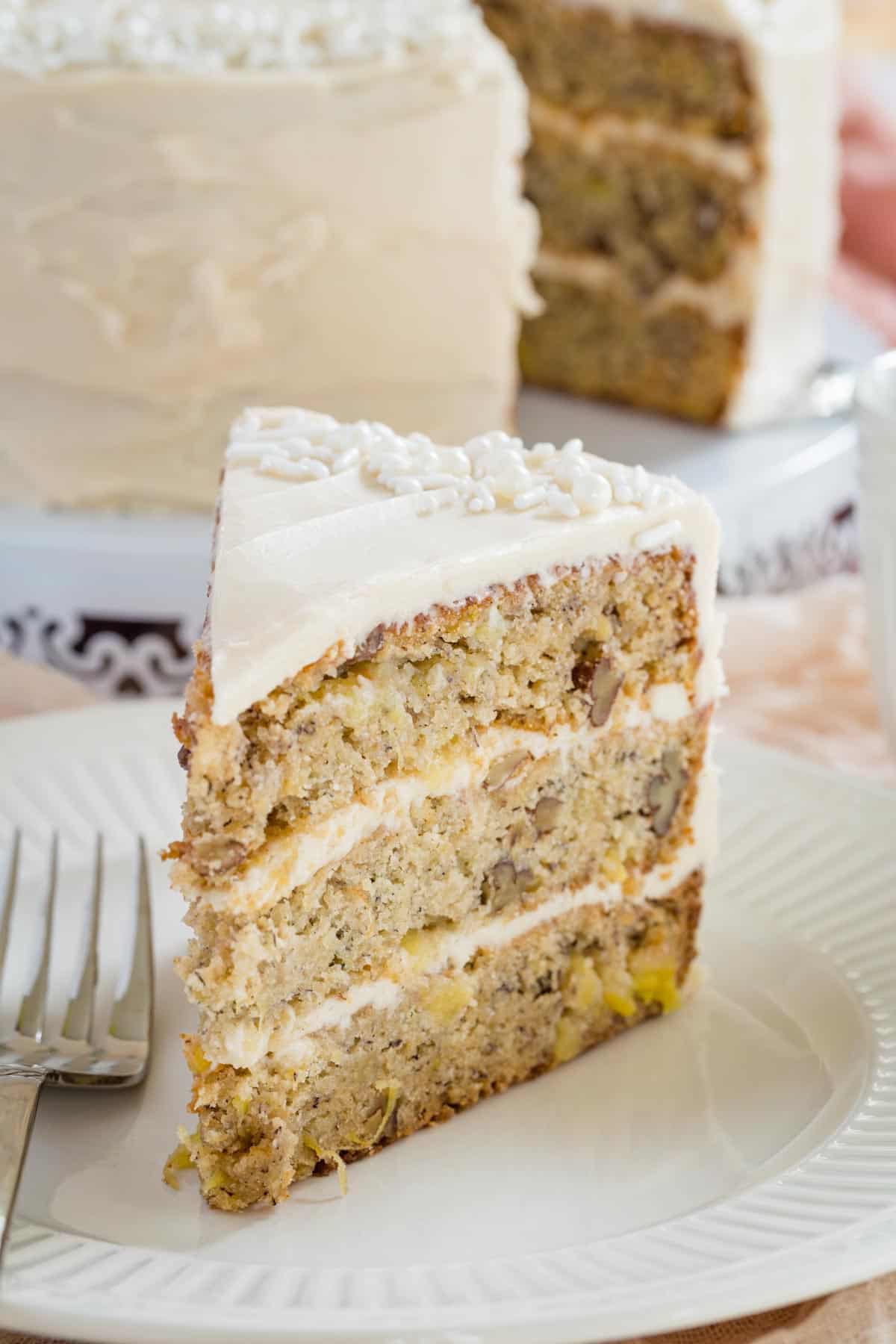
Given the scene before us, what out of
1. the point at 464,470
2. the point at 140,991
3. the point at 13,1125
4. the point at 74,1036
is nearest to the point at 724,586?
the point at 464,470

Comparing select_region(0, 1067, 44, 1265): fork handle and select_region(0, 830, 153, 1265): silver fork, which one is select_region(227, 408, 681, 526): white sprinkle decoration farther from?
select_region(0, 1067, 44, 1265): fork handle

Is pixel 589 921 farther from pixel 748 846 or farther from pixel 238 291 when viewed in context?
pixel 238 291

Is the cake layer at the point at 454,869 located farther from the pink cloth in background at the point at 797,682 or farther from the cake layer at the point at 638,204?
the cake layer at the point at 638,204

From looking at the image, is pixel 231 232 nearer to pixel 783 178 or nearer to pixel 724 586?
pixel 724 586

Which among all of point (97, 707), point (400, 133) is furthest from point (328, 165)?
point (97, 707)

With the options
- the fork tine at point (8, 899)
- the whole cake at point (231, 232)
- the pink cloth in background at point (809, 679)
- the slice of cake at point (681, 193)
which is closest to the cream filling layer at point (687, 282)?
the slice of cake at point (681, 193)
